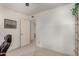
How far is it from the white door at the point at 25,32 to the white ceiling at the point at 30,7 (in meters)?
0.17

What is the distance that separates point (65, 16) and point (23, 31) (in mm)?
740

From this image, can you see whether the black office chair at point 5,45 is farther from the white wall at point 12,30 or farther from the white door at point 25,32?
the white door at point 25,32

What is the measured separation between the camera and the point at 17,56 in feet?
4.40

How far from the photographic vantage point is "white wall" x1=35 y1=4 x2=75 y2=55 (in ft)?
4.58

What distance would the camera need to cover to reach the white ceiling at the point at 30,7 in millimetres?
1373

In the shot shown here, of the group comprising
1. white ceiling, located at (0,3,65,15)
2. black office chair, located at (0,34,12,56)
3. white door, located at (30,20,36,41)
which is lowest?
A: black office chair, located at (0,34,12,56)

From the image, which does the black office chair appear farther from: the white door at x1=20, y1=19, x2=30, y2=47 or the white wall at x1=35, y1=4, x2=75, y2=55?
the white wall at x1=35, y1=4, x2=75, y2=55

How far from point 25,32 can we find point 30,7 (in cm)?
43

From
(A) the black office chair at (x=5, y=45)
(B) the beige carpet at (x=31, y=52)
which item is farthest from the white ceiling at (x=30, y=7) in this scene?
(B) the beige carpet at (x=31, y=52)

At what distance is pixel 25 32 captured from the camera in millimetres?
1513

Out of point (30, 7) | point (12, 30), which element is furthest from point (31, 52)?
point (30, 7)

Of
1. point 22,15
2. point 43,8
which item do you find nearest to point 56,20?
point 43,8

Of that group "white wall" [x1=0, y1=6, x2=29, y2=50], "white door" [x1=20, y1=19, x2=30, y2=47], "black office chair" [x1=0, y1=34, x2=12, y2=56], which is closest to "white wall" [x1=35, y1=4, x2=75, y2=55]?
"white door" [x1=20, y1=19, x2=30, y2=47]

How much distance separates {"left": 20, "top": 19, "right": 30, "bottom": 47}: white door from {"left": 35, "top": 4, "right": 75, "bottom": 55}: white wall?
17 centimetres
